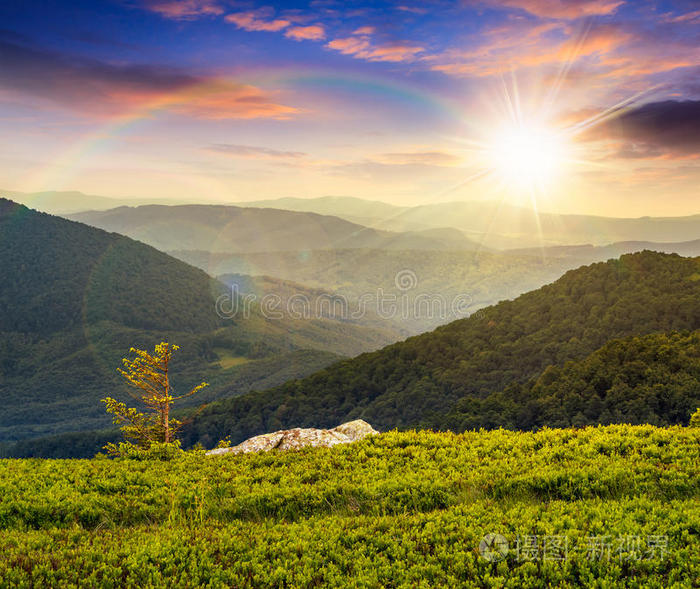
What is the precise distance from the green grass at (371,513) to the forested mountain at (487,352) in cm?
7346

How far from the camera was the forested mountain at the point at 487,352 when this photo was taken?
303 feet

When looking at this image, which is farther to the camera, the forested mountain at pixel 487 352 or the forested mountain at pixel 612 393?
the forested mountain at pixel 487 352

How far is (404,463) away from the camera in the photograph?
12.5m

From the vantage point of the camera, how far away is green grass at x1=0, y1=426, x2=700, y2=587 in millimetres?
7355

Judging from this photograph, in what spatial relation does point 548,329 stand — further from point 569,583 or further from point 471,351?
point 569,583

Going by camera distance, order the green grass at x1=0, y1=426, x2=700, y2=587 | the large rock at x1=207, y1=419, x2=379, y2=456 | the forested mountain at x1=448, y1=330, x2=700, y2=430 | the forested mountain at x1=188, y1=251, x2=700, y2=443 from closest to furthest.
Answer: the green grass at x1=0, y1=426, x2=700, y2=587 → the large rock at x1=207, y1=419, x2=379, y2=456 → the forested mountain at x1=448, y1=330, x2=700, y2=430 → the forested mountain at x1=188, y1=251, x2=700, y2=443

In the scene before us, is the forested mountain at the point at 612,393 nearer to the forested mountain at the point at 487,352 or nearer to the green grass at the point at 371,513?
the green grass at the point at 371,513

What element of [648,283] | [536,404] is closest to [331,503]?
[536,404]

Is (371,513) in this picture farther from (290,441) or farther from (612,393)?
(612,393)
